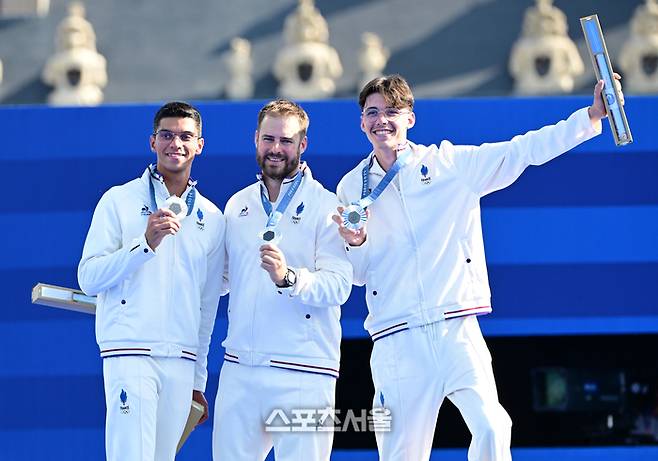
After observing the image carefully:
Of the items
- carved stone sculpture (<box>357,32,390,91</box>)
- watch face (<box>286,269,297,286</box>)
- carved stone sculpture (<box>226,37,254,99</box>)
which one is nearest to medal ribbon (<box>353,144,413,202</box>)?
watch face (<box>286,269,297,286</box>)

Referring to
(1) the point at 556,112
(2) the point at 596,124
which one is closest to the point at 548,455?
(1) the point at 556,112

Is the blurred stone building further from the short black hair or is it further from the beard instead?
the beard

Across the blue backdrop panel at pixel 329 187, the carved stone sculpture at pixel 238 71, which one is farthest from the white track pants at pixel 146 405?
the carved stone sculpture at pixel 238 71

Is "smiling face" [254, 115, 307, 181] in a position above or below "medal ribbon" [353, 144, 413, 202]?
above

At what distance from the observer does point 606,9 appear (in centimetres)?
2080

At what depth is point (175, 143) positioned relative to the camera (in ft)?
15.9

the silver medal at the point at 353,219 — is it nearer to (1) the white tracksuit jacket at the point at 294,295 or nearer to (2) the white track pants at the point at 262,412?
(1) the white tracksuit jacket at the point at 294,295

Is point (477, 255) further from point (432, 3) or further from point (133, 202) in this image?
point (432, 3)

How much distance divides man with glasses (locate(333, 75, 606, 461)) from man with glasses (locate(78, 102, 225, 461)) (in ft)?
2.29

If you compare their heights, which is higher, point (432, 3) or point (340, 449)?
point (432, 3)

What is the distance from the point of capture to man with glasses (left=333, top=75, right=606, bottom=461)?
461 cm

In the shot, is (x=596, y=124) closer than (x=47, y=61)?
Yes

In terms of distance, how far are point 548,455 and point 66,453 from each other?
9.37 feet

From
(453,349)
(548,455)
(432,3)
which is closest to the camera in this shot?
(453,349)
